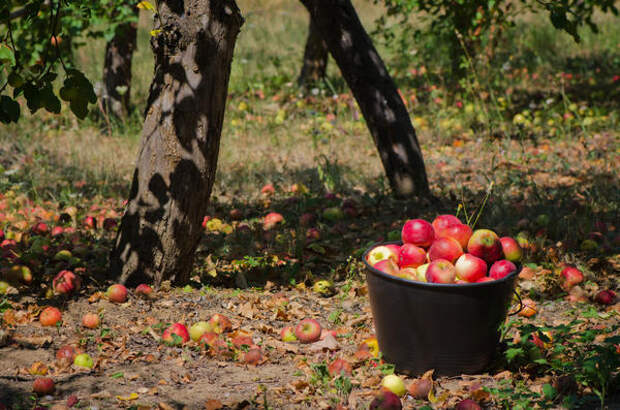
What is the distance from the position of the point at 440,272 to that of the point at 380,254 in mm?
401

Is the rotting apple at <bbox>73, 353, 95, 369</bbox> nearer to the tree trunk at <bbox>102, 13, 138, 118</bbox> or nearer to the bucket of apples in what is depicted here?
the bucket of apples

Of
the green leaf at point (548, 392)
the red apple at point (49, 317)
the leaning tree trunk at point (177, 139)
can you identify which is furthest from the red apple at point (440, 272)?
the red apple at point (49, 317)

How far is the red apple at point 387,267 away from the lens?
2.71 m

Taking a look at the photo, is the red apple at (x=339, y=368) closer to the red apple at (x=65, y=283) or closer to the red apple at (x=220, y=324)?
the red apple at (x=220, y=324)

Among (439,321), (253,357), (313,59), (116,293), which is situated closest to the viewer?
(439,321)

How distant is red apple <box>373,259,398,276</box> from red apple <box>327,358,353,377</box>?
0.49 meters

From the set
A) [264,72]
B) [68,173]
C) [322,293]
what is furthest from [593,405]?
[264,72]

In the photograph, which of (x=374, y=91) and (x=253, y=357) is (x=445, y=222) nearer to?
(x=253, y=357)

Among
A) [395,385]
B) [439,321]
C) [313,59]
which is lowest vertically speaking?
[395,385]

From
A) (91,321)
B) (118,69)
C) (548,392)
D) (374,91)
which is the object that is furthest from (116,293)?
(118,69)

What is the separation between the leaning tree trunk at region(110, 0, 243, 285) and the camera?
3.34 m

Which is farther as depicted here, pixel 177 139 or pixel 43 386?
pixel 177 139

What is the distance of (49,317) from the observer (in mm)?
3172

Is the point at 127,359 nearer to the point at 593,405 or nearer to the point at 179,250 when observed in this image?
the point at 179,250
